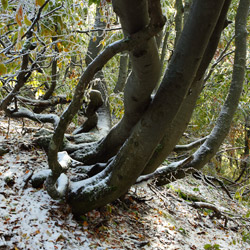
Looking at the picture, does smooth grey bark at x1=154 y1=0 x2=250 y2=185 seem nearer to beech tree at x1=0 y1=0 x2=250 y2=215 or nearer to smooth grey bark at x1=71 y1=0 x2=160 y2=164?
beech tree at x1=0 y1=0 x2=250 y2=215

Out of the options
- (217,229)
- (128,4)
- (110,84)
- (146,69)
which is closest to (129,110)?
(146,69)

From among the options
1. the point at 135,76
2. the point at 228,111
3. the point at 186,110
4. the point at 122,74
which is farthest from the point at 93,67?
the point at 122,74

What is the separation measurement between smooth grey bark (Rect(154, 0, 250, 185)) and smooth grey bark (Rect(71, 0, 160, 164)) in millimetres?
977

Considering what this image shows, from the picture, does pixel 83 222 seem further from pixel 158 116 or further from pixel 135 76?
pixel 135 76

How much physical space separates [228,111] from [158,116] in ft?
5.45

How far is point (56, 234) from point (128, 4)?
2391 mm

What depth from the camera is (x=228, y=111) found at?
142 inches

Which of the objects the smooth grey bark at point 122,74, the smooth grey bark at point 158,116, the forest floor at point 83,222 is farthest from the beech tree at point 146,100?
the smooth grey bark at point 122,74

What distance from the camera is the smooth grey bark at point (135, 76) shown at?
6.27 ft

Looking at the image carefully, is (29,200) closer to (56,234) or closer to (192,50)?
(56,234)

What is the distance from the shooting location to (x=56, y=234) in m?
2.60

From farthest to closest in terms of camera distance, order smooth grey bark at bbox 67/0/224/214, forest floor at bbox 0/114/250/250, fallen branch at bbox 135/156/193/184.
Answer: fallen branch at bbox 135/156/193/184 < forest floor at bbox 0/114/250/250 < smooth grey bark at bbox 67/0/224/214

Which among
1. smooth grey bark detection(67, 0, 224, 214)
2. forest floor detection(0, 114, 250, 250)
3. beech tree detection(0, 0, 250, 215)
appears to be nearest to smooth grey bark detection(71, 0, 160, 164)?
beech tree detection(0, 0, 250, 215)

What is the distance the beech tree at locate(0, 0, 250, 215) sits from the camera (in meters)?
2.09
